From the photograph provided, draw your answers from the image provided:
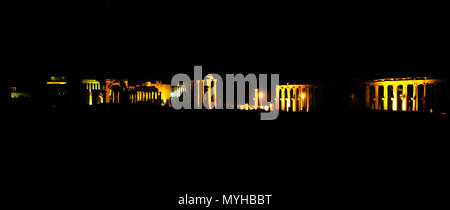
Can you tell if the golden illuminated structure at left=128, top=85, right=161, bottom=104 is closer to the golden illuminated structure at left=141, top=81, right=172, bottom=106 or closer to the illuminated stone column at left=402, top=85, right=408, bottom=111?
the golden illuminated structure at left=141, top=81, right=172, bottom=106

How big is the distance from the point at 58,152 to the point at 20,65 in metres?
4.40

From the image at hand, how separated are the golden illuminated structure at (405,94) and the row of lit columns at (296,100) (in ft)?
3.10

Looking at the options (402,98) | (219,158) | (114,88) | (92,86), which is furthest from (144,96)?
(402,98)

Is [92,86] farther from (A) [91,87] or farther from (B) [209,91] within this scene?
(B) [209,91]

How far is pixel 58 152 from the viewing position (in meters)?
2.95

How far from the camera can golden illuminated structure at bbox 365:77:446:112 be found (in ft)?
12.2

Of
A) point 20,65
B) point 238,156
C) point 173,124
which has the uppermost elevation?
point 20,65

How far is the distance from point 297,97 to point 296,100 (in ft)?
0.21

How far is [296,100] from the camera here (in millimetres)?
4926

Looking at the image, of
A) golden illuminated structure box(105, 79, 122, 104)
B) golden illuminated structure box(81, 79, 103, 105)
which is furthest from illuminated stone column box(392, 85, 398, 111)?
golden illuminated structure box(81, 79, 103, 105)

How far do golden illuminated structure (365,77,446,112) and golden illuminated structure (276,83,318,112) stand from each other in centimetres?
88
